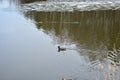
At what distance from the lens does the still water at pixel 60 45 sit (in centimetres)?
1357

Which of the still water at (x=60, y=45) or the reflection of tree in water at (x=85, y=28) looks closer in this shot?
the still water at (x=60, y=45)

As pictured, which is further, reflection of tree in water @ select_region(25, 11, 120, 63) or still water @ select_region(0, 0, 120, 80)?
reflection of tree in water @ select_region(25, 11, 120, 63)

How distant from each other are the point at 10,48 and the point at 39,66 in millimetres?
3673

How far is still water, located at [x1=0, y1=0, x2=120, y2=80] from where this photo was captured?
13.6 metres

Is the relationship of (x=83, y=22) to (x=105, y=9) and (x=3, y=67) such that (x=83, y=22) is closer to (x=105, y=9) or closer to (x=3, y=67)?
(x=105, y=9)

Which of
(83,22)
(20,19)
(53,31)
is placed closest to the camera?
(53,31)

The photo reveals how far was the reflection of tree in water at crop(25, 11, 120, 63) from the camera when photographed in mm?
17578

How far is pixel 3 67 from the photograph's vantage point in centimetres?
1481

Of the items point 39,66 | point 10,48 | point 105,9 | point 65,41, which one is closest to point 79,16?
point 105,9

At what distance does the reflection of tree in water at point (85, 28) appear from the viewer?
17.6 meters

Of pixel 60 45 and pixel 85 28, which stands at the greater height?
pixel 85 28

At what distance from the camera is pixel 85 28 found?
2217cm

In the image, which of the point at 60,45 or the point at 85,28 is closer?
the point at 60,45

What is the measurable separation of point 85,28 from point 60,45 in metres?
4.91
